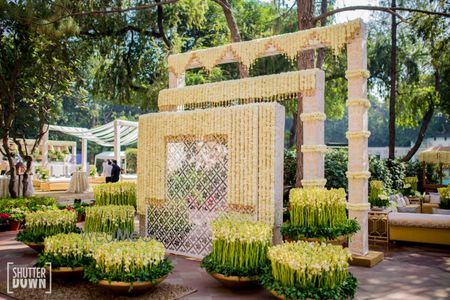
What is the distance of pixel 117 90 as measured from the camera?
1381 centimetres

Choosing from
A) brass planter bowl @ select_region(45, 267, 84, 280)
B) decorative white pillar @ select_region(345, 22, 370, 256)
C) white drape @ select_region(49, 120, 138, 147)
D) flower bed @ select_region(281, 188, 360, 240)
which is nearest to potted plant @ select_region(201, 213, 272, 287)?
flower bed @ select_region(281, 188, 360, 240)

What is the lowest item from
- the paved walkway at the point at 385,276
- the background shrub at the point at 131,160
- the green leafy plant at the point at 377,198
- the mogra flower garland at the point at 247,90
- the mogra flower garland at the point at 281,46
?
the paved walkway at the point at 385,276

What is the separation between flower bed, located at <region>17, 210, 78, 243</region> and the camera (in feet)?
21.8

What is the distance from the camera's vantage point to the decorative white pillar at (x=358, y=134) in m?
6.64

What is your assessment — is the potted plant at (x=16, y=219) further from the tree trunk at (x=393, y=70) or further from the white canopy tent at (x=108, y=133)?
the tree trunk at (x=393, y=70)

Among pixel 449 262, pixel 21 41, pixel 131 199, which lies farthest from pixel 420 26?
pixel 21 41

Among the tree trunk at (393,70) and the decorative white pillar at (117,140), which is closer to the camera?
the tree trunk at (393,70)

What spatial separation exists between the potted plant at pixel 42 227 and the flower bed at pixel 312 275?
3.86 metres

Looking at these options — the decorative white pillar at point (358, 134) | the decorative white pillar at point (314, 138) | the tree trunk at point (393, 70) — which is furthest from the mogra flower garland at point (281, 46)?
the tree trunk at point (393, 70)

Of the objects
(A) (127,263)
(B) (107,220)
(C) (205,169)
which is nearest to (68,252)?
(A) (127,263)

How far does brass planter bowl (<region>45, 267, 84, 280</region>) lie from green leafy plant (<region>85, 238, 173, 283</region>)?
443mm

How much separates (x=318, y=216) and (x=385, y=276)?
1.44m

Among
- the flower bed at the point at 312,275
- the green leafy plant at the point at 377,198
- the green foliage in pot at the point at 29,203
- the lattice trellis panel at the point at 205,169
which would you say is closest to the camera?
the flower bed at the point at 312,275

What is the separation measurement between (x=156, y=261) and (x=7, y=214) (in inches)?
228
